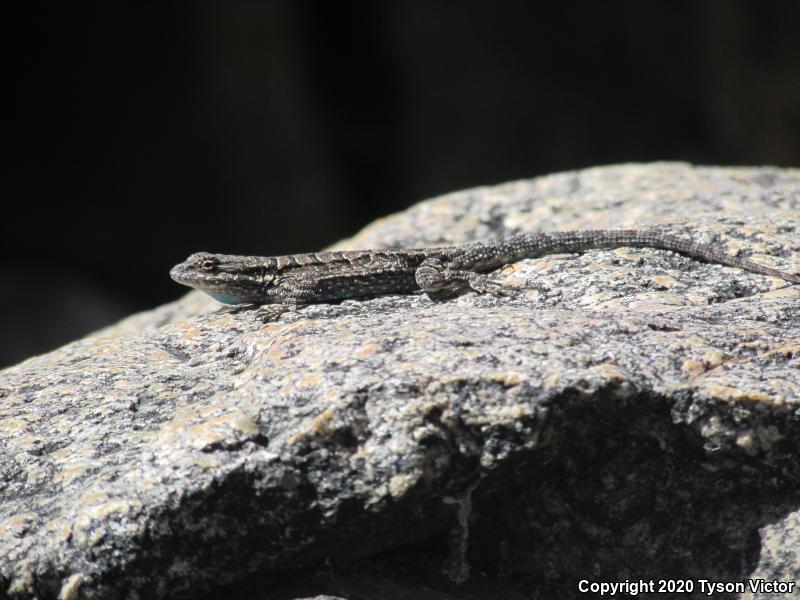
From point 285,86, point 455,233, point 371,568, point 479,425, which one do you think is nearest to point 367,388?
point 479,425

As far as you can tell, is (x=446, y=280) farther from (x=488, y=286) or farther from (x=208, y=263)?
(x=208, y=263)

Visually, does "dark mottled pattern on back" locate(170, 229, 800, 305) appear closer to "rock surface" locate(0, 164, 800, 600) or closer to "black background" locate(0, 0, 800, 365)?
"rock surface" locate(0, 164, 800, 600)

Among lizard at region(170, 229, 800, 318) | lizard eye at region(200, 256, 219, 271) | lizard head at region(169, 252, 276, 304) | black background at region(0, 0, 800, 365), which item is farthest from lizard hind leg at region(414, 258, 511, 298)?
black background at region(0, 0, 800, 365)

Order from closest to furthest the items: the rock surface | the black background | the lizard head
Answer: the rock surface → the lizard head → the black background

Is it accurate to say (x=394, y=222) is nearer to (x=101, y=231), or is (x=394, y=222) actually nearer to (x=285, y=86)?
(x=285, y=86)

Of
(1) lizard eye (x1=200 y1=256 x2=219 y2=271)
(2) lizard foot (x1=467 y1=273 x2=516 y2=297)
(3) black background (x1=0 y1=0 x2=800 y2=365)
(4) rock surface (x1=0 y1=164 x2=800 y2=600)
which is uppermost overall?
(3) black background (x1=0 y1=0 x2=800 y2=365)

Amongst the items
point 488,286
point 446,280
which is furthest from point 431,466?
point 446,280

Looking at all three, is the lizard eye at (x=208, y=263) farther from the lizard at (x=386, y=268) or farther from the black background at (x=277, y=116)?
the black background at (x=277, y=116)
